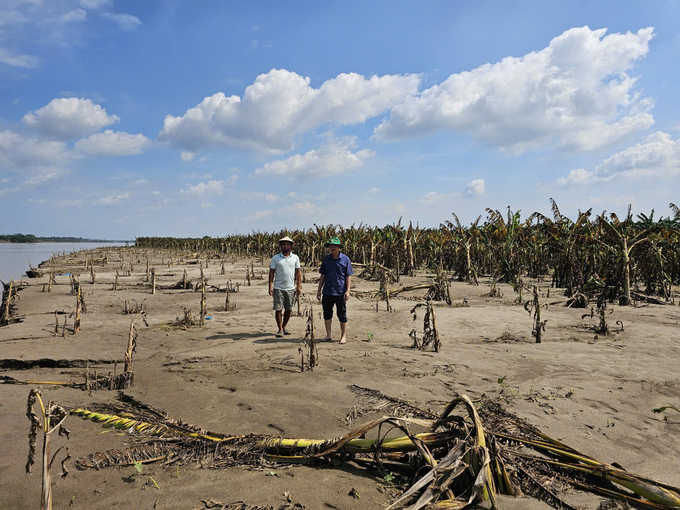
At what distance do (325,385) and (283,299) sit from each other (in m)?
2.96

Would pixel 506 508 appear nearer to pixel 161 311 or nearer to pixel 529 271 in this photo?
pixel 161 311

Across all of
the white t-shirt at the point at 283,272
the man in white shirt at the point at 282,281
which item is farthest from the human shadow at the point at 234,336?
the white t-shirt at the point at 283,272

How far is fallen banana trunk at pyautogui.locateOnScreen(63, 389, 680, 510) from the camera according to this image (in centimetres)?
232

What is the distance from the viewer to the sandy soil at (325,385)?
2.79 m

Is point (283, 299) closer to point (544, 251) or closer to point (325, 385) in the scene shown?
point (325, 385)

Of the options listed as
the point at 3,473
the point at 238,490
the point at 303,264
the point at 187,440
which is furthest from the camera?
the point at 303,264

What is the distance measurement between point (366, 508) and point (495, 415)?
67.7 inches

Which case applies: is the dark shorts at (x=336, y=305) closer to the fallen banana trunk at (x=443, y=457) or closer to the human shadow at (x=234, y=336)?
the human shadow at (x=234, y=336)

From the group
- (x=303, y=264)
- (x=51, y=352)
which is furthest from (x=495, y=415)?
(x=303, y=264)

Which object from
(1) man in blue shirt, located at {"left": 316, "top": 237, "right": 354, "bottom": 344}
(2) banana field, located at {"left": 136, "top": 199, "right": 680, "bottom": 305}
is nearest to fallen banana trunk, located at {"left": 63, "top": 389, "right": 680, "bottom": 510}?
(1) man in blue shirt, located at {"left": 316, "top": 237, "right": 354, "bottom": 344}

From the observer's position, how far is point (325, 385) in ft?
16.2

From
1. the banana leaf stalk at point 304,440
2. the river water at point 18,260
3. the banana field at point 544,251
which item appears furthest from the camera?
the river water at point 18,260

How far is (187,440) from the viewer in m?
3.30

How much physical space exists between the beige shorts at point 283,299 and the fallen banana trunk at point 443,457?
3939 millimetres
